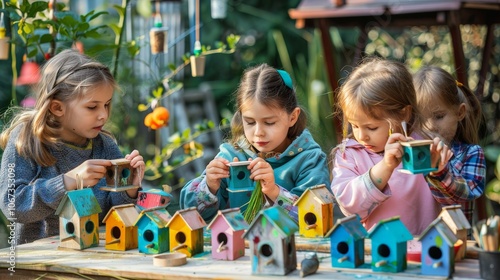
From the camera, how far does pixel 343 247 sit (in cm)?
227

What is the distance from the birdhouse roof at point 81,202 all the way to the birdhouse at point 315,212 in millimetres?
667

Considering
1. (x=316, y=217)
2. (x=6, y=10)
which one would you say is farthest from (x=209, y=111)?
(x=316, y=217)

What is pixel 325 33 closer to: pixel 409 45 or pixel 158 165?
pixel 158 165

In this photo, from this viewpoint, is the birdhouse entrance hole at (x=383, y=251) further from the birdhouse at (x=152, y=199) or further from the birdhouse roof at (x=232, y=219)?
the birdhouse at (x=152, y=199)

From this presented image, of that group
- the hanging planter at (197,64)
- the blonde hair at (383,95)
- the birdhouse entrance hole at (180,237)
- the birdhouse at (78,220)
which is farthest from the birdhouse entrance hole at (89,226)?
the hanging planter at (197,64)

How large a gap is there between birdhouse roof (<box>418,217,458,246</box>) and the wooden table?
0.31ft

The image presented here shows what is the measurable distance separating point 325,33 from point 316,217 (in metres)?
2.82

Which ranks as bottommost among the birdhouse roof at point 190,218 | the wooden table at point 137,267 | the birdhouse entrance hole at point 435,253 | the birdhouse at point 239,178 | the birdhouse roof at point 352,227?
the wooden table at point 137,267

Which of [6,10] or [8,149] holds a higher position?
[6,10]

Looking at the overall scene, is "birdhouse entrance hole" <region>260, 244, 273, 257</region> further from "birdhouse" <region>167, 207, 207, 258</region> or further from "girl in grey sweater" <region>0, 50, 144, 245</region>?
"girl in grey sweater" <region>0, 50, 144, 245</region>

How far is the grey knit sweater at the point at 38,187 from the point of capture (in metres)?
2.85

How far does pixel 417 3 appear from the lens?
4902mm

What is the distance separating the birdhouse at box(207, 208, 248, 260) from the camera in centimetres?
239

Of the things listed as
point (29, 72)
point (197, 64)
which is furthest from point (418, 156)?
point (29, 72)
